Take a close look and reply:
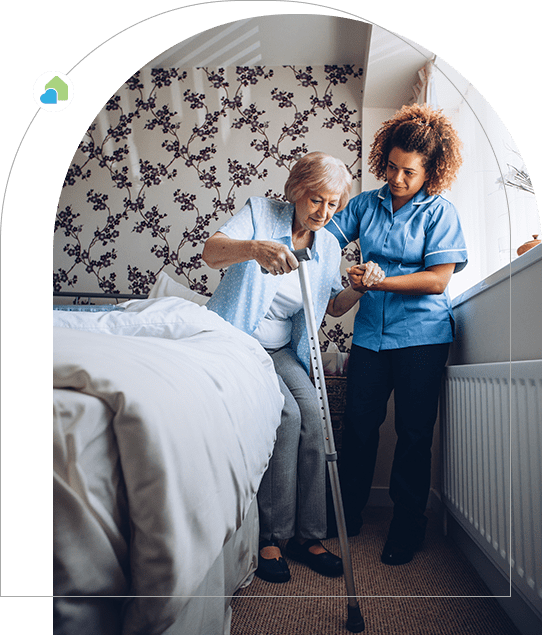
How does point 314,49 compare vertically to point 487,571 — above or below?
above

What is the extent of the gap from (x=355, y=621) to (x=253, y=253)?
68 centimetres

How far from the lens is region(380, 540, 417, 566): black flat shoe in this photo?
0.88 meters

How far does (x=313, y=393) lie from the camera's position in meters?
0.91

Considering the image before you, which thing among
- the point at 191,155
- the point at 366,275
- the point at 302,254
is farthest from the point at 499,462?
the point at 191,155

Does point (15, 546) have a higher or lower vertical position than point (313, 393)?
lower

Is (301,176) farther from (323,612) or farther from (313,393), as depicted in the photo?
(323,612)

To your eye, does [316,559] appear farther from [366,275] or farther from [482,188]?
[482,188]

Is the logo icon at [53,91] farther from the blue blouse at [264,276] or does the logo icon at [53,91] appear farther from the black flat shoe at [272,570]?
the black flat shoe at [272,570]

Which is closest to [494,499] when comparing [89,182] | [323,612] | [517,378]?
[517,378]

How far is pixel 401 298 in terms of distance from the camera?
906 mm

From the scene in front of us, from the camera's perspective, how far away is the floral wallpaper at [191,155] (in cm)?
91

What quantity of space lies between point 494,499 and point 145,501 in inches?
30.2

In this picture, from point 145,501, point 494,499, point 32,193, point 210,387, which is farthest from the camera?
point 494,499

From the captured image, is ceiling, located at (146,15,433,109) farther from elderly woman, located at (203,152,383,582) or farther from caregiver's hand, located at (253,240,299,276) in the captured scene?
caregiver's hand, located at (253,240,299,276)
